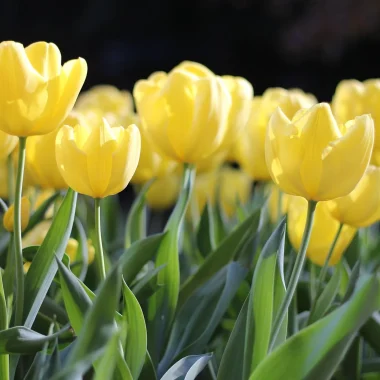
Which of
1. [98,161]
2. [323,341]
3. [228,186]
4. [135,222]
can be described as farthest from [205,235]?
[228,186]

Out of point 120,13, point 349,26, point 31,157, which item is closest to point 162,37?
point 120,13

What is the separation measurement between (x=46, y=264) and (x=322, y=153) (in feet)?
0.99

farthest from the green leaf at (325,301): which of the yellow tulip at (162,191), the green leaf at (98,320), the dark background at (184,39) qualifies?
the dark background at (184,39)

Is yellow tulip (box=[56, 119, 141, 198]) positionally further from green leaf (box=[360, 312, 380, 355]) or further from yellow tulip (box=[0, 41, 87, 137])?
green leaf (box=[360, 312, 380, 355])

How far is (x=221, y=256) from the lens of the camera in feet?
3.35

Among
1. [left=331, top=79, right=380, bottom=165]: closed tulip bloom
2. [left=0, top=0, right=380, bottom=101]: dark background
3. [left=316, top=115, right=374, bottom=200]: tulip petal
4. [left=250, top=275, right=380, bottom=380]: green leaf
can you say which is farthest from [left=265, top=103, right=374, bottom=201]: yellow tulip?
[left=0, top=0, right=380, bottom=101]: dark background

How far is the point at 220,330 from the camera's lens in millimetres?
993

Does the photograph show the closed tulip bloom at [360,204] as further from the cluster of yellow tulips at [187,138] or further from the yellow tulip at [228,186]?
the yellow tulip at [228,186]

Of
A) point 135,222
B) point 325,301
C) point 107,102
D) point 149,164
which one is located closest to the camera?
point 325,301

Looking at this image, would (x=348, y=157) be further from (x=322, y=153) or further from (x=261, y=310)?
(x=261, y=310)

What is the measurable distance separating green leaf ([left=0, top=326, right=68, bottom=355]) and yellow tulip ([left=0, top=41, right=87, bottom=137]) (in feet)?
0.67

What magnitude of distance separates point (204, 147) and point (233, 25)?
4857 mm

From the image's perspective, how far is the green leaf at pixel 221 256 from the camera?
1.01m

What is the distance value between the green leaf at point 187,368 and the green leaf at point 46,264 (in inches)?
6.0
